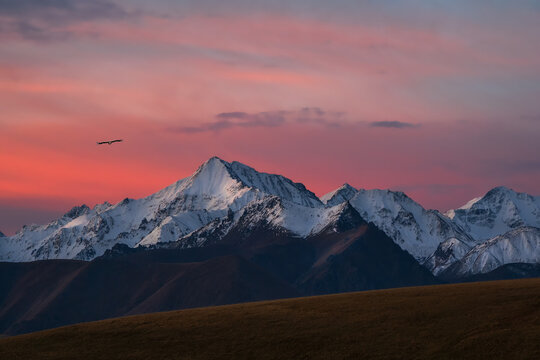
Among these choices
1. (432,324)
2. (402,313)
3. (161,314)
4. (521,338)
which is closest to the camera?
(521,338)

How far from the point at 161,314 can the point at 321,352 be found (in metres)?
39.5

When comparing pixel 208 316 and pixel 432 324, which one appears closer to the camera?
pixel 432 324

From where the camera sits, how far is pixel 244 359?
102m

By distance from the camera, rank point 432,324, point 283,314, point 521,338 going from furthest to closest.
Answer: point 283,314 → point 432,324 → point 521,338

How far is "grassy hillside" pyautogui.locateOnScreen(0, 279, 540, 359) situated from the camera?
9950cm

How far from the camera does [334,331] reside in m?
110

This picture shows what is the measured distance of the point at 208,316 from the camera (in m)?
127

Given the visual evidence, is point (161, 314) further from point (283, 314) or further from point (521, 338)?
point (521, 338)

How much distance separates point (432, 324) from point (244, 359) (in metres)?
23.5

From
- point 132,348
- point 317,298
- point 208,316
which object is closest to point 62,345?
point 132,348

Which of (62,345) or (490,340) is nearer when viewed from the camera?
(490,340)

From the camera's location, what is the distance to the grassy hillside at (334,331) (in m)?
99.5

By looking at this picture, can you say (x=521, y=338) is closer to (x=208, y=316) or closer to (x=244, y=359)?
(x=244, y=359)

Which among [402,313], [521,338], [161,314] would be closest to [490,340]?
[521,338]
